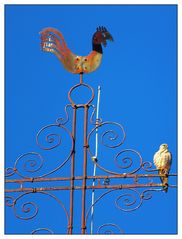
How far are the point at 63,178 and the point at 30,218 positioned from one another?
485 mm

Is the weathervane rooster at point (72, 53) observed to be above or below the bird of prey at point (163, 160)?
above

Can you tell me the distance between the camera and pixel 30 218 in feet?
38.5

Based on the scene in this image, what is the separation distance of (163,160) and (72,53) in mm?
1400

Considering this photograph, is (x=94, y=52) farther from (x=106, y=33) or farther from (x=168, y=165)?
(x=168, y=165)

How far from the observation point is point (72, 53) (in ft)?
41.1

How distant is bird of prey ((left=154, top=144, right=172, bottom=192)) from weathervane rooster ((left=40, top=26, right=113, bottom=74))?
43.2 inches

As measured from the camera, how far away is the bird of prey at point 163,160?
39.7ft

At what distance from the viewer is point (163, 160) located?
1245 centimetres

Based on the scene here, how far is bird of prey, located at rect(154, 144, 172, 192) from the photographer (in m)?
12.1

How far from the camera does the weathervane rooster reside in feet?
40.9

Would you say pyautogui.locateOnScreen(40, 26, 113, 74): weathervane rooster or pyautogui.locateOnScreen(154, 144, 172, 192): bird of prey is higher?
pyautogui.locateOnScreen(40, 26, 113, 74): weathervane rooster

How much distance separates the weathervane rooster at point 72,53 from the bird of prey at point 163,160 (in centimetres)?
110

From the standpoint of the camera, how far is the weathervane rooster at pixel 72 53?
12461mm
